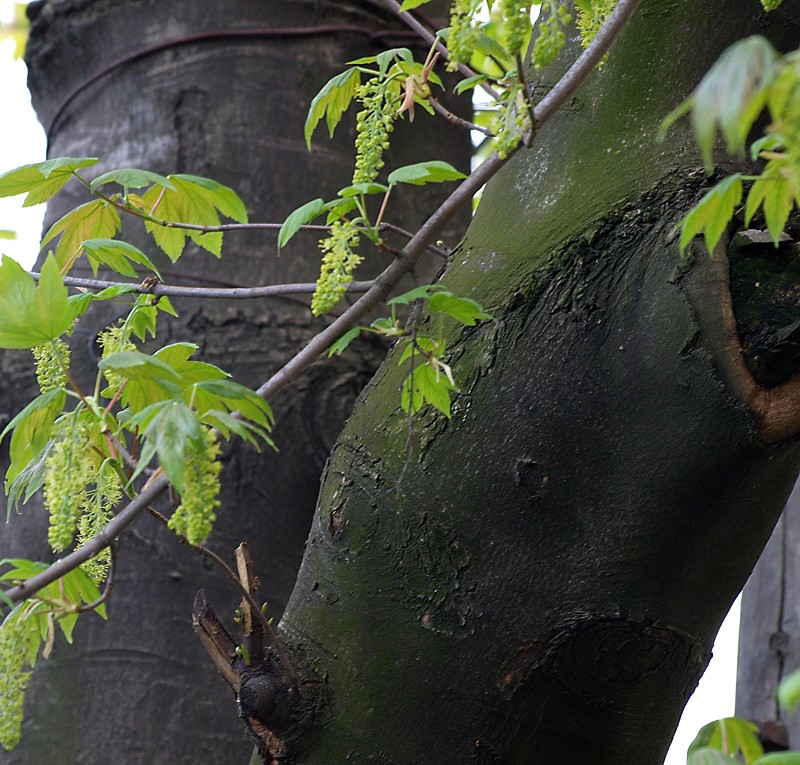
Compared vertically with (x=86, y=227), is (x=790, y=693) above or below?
below

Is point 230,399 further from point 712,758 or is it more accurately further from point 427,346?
point 712,758

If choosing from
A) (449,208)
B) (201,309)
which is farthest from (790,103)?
(201,309)

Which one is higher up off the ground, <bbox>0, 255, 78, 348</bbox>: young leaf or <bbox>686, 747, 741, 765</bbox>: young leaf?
<bbox>0, 255, 78, 348</bbox>: young leaf

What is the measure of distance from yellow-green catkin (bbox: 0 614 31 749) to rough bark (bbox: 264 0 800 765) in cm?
22

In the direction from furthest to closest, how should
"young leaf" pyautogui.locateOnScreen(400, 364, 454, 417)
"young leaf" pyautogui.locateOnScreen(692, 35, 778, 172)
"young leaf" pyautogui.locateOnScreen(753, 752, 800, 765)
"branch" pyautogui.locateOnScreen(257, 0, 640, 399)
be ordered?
"young leaf" pyautogui.locateOnScreen(400, 364, 454, 417) < "branch" pyautogui.locateOnScreen(257, 0, 640, 399) < "young leaf" pyautogui.locateOnScreen(753, 752, 800, 765) < "young leaf" pyautogui.locateOnScreen(692, 35, 778, 172)

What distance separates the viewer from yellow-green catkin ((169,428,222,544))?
0.48 meters

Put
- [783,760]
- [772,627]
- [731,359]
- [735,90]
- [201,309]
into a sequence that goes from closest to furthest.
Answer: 1. [735,90]
2. [783,760]
3. [731,359]
4. [201,309]
5. [772,627]

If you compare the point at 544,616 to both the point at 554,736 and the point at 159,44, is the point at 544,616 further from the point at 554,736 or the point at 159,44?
the point at 159,44

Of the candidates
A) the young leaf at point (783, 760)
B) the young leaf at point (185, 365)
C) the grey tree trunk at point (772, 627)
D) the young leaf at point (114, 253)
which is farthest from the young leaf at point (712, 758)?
the grey tree trunk at point (772, 627)

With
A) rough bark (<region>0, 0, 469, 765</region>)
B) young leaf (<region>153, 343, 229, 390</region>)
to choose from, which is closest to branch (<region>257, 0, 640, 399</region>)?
young leaf (<region>153, 343, 229, 390</region>)

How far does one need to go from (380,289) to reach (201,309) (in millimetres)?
537

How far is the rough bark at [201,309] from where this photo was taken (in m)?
1.02

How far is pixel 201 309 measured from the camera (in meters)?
1.11

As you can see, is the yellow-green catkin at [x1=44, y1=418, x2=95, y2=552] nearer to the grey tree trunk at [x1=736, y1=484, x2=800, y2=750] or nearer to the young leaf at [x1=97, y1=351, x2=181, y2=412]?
the young leaf at [x1=97, y1=351, x2=181, y2=412]
